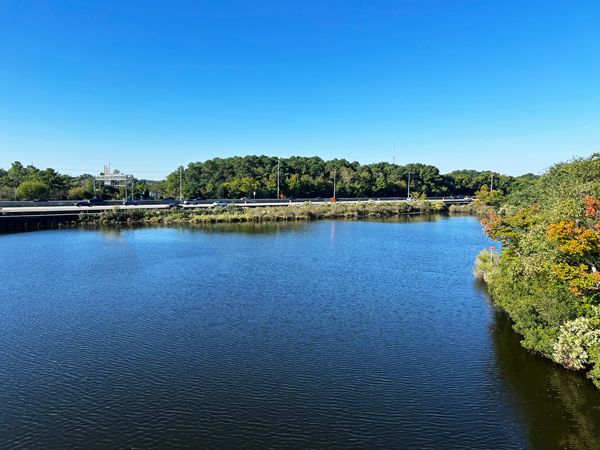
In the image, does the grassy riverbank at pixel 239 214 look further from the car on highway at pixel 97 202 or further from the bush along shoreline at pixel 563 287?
the bush along shoreline at pixel 563 287

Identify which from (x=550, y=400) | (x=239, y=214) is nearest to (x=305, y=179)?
(x=239, y=214)

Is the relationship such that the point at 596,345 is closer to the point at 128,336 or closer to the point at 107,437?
→ the point at 107,437

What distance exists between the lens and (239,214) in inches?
3105

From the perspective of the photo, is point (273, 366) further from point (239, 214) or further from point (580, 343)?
point (239, 214)

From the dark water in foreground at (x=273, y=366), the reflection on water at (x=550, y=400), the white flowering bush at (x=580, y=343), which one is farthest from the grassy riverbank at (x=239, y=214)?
the white flowering bush at (x=580, y=343)

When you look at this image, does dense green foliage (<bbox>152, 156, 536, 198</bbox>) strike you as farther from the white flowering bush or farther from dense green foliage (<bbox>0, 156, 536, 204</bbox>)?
the white flowering bush

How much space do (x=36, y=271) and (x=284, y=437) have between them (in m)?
30.9

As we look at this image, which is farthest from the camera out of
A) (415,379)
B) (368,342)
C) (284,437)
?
(368,342)

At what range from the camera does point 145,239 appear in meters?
53.7

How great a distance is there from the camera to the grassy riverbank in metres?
73.5

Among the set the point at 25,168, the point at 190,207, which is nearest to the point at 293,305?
the point at 190,207

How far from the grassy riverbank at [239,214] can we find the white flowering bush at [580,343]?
64192mm

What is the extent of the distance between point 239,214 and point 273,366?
63.2m

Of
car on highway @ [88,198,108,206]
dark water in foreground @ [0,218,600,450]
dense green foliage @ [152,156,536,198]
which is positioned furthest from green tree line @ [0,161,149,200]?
dark water in foreground @ [0,218,600,450]
